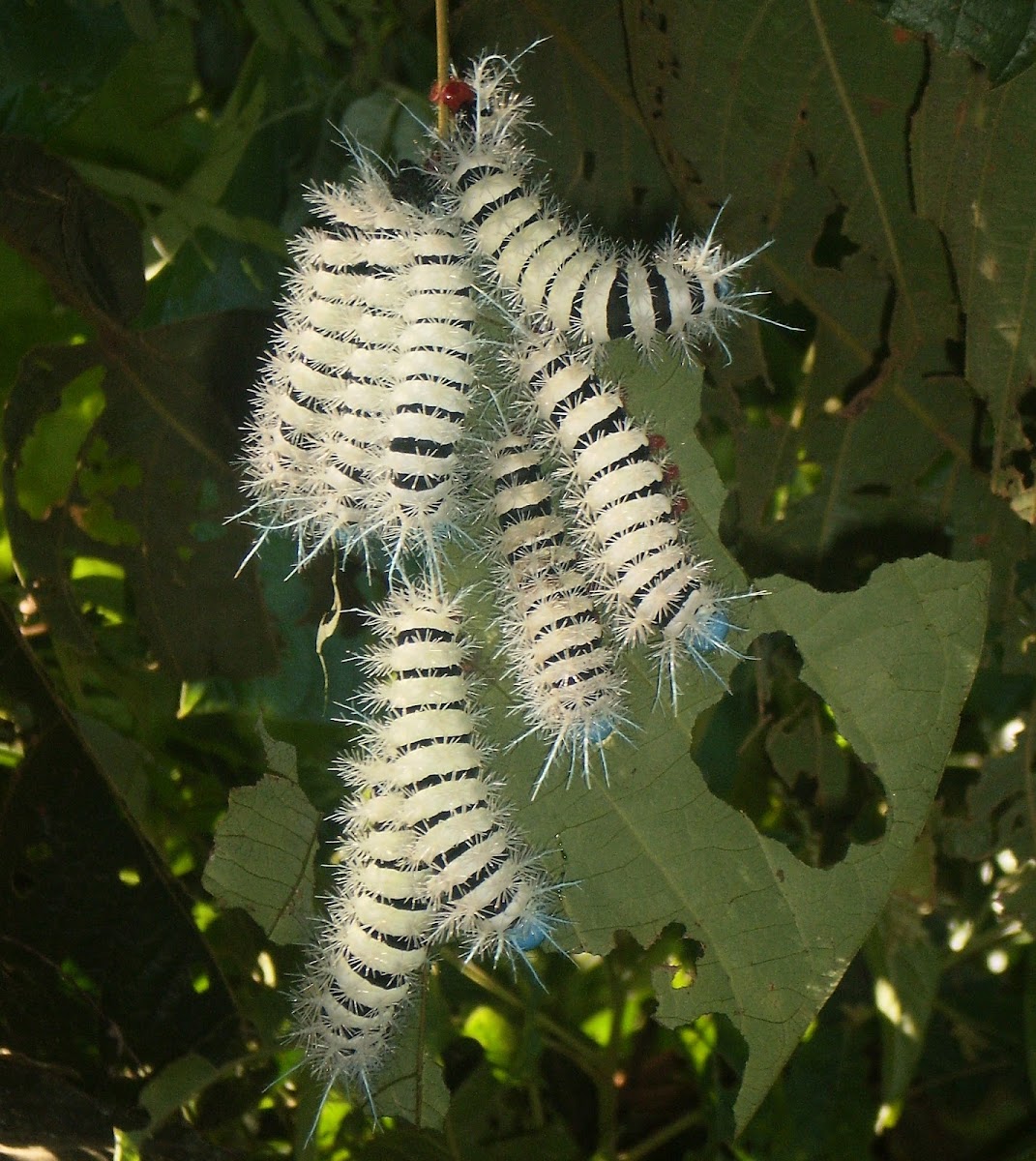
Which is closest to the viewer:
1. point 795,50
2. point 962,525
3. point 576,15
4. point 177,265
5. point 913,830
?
→ point 913,830

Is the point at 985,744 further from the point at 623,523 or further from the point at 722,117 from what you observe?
the point at 722,117

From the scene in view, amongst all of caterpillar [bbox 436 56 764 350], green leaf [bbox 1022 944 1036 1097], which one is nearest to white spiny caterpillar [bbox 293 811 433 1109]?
caterpillar [bbox 436 56 764 350]

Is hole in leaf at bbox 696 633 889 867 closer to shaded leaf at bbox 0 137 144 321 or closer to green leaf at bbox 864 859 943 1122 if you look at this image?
green leaf at bbox 864 859 943 1122

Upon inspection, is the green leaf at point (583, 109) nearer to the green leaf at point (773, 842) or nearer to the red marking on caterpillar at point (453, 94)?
the red marking on caterpillar at point (453, 94)

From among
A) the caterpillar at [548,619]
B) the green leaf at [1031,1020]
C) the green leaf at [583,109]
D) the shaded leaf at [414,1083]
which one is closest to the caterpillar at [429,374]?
the caterpillar at [548,619]

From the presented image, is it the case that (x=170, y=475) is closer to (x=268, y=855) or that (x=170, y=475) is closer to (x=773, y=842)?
(x=268, y=855)

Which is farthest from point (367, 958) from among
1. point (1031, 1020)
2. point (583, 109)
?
point (583, 109)

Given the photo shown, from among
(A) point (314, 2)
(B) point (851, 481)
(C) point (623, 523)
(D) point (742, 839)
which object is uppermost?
(A) point (314, 2)

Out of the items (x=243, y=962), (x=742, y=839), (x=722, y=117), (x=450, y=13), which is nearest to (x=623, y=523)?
(x=742, y=839)

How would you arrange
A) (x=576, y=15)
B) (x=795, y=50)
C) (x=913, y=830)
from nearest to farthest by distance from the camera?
(x=913, y=830) → (x=795, y=50) → (x=576, y=15)
